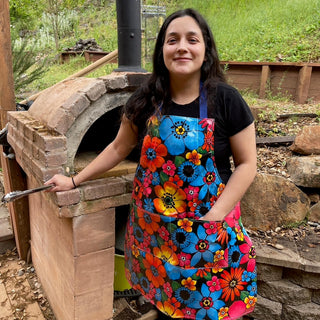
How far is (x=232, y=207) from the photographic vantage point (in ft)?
5.20

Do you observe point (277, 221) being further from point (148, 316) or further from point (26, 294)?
point (26, 294)

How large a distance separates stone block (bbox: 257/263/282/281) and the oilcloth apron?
2.48ft

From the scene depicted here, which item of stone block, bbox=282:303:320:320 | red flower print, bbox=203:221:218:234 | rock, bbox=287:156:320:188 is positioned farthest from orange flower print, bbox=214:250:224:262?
rock, bbox=287:156:320:188

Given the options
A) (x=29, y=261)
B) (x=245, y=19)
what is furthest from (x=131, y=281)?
(x=245, y=19)

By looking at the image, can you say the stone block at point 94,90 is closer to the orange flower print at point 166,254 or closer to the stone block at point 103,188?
the stone block at point 103,188

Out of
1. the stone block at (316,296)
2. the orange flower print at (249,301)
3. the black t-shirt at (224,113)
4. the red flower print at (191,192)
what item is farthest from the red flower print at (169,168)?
the stone block at (316,296)

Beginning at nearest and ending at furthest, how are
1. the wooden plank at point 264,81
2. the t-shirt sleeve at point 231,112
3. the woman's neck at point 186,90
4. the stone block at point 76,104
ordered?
the t-shirt sleeve at point 231,112
the woman's neck at point 186,90
the stone block at point 76,104
the wooden plank at point 264,81

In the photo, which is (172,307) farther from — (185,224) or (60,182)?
(60,182)

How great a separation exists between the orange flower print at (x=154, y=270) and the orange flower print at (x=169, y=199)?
1.00ft

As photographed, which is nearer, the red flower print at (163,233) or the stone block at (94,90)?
the red flower print at (163,233)

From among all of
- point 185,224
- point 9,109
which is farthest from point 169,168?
point 9,109

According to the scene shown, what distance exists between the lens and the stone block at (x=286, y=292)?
2461 millimetres

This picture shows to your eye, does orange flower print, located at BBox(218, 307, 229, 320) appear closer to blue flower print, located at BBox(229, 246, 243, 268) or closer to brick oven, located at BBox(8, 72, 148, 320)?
blue flower print, located at BBox(229, 246, 243, 268)

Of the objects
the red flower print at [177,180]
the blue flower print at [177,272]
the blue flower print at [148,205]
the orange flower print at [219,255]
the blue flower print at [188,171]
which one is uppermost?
the blue flower print at [188,171]
